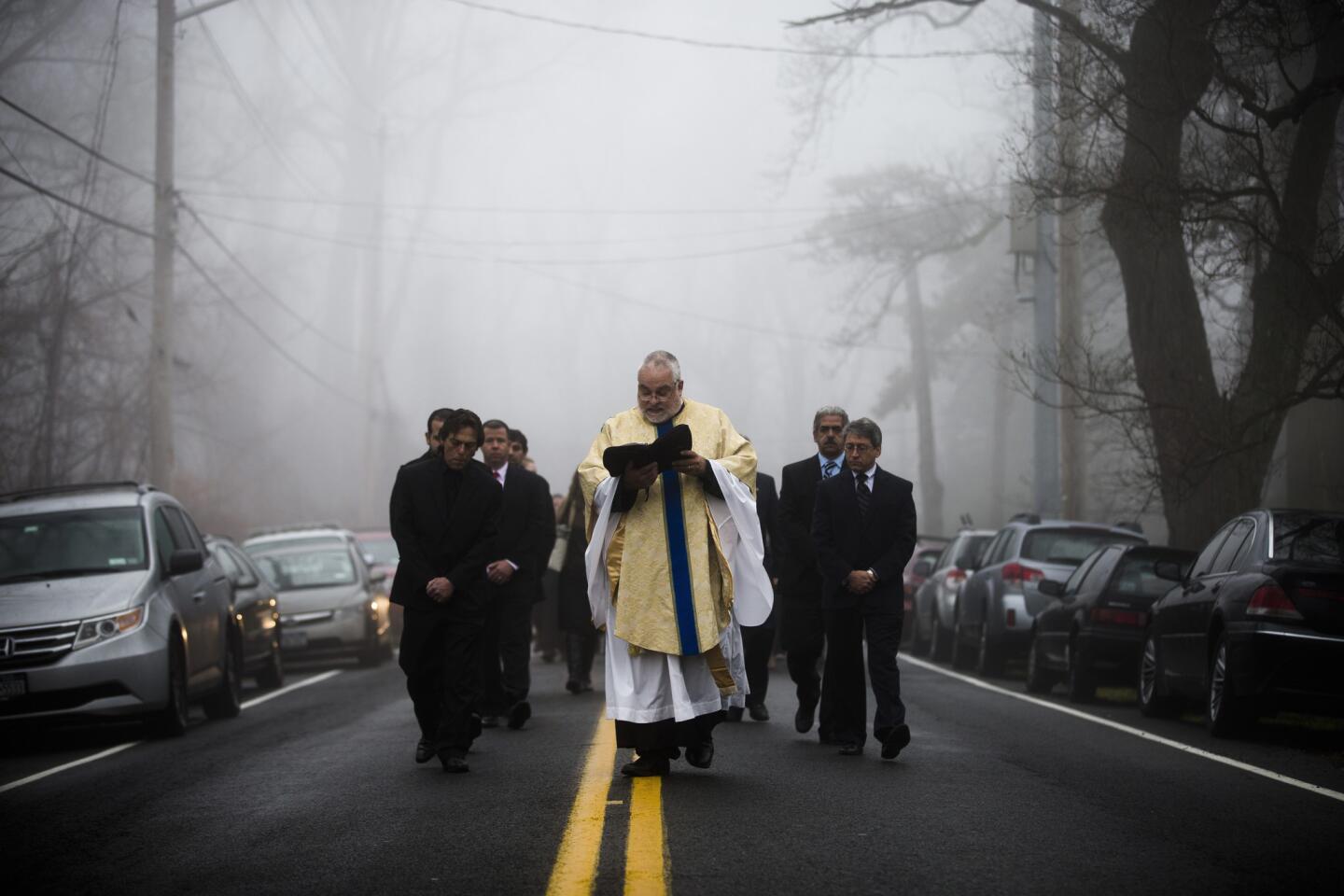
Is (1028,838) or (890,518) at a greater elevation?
(890,518)

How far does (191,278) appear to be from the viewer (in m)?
45.8

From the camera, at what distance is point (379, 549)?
28.6m

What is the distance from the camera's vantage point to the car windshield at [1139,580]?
15648mm

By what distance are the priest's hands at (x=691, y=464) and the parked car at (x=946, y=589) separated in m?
12.2

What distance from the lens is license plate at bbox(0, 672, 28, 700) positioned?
12.2 m

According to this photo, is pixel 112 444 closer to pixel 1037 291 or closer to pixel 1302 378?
pixel 1037 291

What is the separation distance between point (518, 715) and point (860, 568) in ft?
9.20

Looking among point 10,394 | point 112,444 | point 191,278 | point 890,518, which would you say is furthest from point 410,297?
point 890,518

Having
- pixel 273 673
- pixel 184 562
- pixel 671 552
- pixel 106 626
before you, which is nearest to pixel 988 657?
pixel 273 673

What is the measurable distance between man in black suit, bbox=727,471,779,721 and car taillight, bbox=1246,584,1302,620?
125 inches

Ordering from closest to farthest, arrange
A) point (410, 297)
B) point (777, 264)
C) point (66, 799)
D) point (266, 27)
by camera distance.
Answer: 1. point (66, 799)
2. point (266, 27)
3. point (410, 297)
4. point (777, 264)

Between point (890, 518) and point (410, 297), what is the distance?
7412cm

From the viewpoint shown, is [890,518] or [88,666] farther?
[88,666]

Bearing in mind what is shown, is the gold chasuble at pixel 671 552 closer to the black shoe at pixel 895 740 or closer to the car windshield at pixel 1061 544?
the black shoe at pixel 895 740
